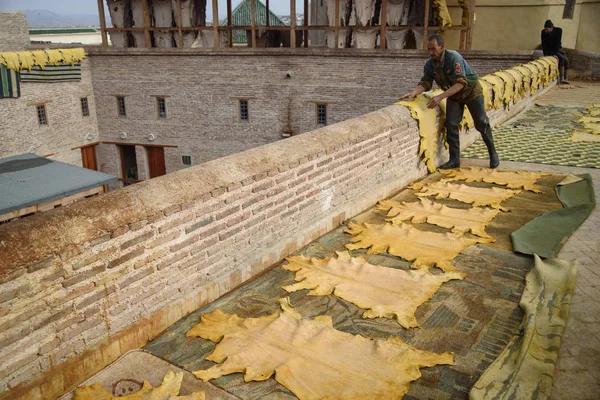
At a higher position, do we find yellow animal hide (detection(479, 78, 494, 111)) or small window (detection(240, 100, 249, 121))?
yellow animal hide (detection(479, 78, 494, 111))

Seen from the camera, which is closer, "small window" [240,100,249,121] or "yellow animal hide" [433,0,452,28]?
"yellow animal hide" [433,0,452,28]

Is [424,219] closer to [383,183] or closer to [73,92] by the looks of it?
[383,183]

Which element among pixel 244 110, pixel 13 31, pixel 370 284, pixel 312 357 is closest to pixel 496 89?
pixel 370 284

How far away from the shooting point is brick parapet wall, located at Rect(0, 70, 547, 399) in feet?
9.53

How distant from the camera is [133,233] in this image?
11.3 feet

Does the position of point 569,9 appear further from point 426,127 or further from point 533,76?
point 426,127

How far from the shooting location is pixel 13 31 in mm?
21938

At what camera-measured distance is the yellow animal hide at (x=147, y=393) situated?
3.04 metres

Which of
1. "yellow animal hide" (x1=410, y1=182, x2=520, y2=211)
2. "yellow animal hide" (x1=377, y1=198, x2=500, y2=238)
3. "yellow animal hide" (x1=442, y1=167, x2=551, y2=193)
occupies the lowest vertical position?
"yellow animal hide" (x1=377, y1=198, x2=500, y2=238)

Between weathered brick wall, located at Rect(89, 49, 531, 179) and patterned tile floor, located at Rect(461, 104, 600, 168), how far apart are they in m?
4.85

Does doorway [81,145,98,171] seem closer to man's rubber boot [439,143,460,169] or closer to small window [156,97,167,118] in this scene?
small window [156,97,167,118]

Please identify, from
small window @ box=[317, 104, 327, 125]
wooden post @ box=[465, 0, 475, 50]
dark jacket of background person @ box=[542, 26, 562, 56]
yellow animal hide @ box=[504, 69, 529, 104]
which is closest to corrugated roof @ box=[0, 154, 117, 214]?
small window @ box=[317, 104, 327, 125]

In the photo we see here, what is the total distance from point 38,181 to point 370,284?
1139 cm

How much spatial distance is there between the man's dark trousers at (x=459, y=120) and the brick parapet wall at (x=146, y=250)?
264 cm
